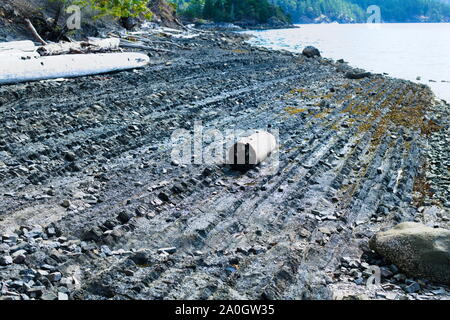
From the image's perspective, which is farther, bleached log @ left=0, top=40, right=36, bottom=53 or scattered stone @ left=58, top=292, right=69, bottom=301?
bleached log @ left=0, top=40, right=36, bottom=53

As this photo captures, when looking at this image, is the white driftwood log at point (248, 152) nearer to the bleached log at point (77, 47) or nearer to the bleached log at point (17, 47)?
the bleached log at point (17, 47)

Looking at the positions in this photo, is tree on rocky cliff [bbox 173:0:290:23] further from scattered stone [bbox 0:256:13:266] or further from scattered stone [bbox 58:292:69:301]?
scattered stone [bbox 58:292:69:301]

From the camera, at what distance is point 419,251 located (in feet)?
20.5

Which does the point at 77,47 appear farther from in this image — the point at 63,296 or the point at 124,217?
the point at 63,296

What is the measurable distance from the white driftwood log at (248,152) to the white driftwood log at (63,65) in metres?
8.54

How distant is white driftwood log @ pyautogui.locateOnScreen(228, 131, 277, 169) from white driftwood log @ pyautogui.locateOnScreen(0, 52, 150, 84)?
8.54m

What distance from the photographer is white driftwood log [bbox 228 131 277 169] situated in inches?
389

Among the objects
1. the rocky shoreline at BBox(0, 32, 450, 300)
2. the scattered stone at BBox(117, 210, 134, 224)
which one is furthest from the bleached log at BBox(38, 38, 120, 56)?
the scattered stone at BBox(117, 210, 134, 224)

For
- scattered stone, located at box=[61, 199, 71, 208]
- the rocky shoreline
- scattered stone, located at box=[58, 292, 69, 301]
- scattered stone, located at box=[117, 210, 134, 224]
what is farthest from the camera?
scattered stone, located at box=[61, 199, 71, 208]

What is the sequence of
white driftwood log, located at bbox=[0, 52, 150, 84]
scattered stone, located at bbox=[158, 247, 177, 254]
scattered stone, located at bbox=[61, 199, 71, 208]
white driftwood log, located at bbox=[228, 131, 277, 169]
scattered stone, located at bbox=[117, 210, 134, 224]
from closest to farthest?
scattered stone, located at bbox=[158, 247, 177, 254]
scattered stone, located at bbox=[117, 210, 134, 224]
scattered stone, located at bbox=[61, 199, 71, 208]
white driftwood log, located at bbox=[228, 131, 277, 169]
white driftwood log, located at bbox=[0, 52, 150, 84]

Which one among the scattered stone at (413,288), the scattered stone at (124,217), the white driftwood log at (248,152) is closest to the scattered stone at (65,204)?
the scattered stone at (124,217)
